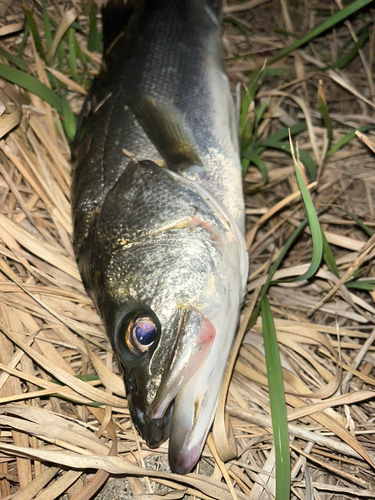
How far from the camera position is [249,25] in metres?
3.29

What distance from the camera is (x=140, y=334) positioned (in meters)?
1.70

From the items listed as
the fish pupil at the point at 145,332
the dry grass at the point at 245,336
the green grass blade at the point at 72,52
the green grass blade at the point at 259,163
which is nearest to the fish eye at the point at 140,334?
the fish pupil at the point at 145,332

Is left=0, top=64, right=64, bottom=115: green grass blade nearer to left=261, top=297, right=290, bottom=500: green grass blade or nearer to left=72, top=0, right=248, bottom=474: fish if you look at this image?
left=72, top=0, right=248, bottom=474: fish

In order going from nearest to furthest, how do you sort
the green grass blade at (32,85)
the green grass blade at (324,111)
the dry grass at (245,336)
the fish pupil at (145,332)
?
1. the fish pupil at (145,332)
2. the dry grass at (245,336)
3. the green grass blade at (324,111)
4. the green grass blade at (32,85)

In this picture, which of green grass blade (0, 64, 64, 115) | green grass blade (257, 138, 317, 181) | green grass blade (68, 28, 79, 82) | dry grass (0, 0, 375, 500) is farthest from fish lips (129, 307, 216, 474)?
green grass blade (68, 28, 79, 82)

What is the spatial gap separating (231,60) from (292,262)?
1668mm

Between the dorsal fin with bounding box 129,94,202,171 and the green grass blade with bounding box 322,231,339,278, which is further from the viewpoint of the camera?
the green grass blade with bounding box 322,231,339,278

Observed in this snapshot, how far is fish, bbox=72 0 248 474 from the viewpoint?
163 cm

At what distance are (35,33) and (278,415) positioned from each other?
2920 millimetres

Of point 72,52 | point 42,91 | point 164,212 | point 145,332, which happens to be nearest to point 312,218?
point 164,212

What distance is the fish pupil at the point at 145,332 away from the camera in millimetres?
1688

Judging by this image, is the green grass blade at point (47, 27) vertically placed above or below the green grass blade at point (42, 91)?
above

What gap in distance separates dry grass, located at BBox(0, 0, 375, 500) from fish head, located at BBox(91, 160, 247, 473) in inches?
16.6

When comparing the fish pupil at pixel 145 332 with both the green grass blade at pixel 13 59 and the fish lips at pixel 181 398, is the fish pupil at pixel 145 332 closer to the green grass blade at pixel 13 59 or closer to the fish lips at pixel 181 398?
the fish lips at pixel 181 398
